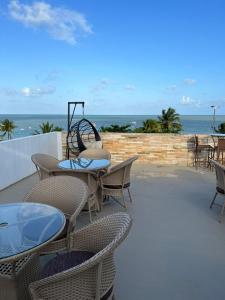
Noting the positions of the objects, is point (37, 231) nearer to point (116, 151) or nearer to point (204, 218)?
point (204, 218)

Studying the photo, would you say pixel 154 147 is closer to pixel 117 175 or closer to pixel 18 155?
pixel 18 155

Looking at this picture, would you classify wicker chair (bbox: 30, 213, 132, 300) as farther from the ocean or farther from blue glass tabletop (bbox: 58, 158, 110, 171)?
the ocean

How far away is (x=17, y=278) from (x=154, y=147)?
642cm

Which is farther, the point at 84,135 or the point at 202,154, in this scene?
the point at 84,135

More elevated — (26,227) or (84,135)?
(84,135)

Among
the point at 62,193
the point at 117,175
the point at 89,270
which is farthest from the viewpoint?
the point at 117,175

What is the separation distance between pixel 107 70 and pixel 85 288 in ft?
43.0

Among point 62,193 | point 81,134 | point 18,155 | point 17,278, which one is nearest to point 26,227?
point 17,278

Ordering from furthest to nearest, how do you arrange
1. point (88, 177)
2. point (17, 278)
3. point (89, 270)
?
point (88, 177) → point (17, 278) → point (89, 270)

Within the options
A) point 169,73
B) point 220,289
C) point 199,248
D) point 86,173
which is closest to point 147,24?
point 169,73

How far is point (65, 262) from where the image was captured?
1.96 m

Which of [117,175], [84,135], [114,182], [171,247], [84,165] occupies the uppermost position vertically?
[84,135]

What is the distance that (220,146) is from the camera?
6875mm

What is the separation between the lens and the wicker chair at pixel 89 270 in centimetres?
149
